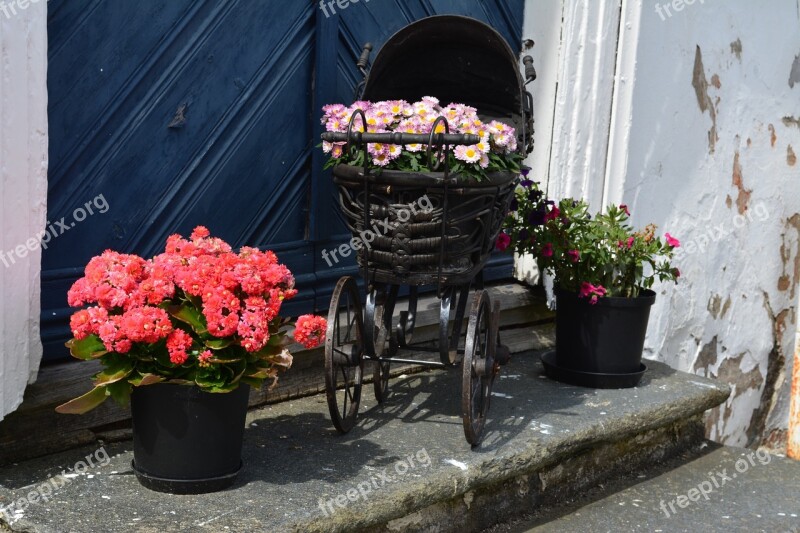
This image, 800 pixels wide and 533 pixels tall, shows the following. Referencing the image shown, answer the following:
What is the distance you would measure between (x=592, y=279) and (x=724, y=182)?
5.44ft

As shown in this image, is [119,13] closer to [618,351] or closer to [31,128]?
[31,128]

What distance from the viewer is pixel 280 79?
12.2 feet

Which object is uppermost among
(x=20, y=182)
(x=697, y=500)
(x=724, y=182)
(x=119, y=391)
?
(x=724, y=182)

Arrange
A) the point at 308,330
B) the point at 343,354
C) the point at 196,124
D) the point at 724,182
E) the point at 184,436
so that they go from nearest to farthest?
the point at 184,436, the point at 308,330, the point at 343,354, the point at 196,124, the point at 724,182

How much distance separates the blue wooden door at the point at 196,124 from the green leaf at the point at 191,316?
0.66m

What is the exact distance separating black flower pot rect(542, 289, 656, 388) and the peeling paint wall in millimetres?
884

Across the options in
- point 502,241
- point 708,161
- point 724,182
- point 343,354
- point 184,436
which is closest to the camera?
point 184,436

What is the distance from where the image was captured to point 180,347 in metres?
2.60

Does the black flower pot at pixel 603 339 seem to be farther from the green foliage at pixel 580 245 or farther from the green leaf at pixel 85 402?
the green leaf at pixel 85 402

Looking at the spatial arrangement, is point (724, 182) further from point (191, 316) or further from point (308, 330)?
point (191, 316)

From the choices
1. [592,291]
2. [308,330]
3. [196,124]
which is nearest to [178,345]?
Answer: [308,330]

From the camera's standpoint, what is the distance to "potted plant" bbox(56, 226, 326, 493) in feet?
8.59

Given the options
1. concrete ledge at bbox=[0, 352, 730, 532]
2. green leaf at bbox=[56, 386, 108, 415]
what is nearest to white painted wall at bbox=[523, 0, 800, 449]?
concrete ledge at bbox=[0, 352, 730, 532]

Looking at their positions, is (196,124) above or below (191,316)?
above
